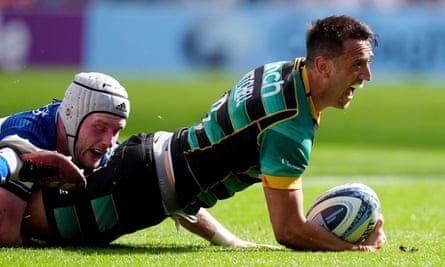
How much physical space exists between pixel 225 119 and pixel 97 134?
2.93ft

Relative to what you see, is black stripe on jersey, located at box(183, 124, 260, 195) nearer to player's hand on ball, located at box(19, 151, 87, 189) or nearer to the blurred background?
player's hand on ball, located at box(19, 151, 87, 189)

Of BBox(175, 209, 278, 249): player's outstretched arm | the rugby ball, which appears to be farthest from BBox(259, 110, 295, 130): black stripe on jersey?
BBox(175, 209, 278, 249): player's outstretched arm

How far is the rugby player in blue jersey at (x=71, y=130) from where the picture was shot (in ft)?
21.2

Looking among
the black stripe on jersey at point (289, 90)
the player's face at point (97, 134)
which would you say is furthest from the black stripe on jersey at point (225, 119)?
the player's face at point (97, 134)

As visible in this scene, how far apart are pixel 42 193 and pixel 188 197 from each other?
946 millimetres

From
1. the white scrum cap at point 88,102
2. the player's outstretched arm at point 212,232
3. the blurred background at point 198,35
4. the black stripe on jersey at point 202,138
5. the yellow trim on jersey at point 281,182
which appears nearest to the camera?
the yellow trim on jersey at point 281,182

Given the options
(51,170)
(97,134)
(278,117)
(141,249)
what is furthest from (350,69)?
(51,170)

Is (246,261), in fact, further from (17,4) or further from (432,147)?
(17,4)

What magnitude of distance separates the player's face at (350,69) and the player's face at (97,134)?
4.75 ft

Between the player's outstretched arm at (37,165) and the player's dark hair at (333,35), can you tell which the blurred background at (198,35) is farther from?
the player's outstretched arm at (37,165)

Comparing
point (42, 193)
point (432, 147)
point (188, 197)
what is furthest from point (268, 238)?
point (432, 147)

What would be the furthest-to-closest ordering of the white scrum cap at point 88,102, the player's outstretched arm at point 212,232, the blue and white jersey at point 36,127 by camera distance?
the player's outstretched arm at point 212,232 < the white scrum cap at point 88,102 < the blue and white jersey at point 36,127

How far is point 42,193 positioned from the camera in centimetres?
661

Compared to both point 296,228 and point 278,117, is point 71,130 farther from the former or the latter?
point 296,228
